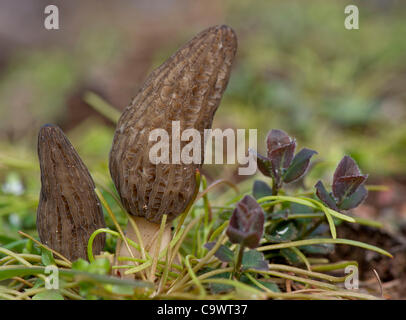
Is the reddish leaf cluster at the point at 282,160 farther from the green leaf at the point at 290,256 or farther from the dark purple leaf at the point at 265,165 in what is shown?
the green leaf at the point at 290,256

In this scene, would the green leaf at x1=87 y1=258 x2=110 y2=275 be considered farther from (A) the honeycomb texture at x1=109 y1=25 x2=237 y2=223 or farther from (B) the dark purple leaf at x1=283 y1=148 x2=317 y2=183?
(B) the dark purple leaf at x1=283 y1=148 x2=317 y2=183

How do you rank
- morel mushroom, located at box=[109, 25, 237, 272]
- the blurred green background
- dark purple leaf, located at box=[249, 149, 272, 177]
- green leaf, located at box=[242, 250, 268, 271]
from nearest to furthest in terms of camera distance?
green leaf, located at box=[242, 250, 268, 271], morel mushroom, located at box=[109, 25, 237, 272], dark purple leaf, located at box=[249, 149, 272, 177], the blurred green background

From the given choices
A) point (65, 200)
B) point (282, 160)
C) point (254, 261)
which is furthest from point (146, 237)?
point (282, 160)

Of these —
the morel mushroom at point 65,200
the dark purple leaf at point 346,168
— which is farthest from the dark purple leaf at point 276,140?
the morel mushroom at point 65,200

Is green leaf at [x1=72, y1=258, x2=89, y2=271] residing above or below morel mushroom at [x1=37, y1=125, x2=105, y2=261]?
below

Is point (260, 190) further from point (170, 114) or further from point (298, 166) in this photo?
point (170, 114)

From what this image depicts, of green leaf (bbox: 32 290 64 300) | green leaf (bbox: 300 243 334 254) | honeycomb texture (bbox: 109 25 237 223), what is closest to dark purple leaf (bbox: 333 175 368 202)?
green leaf (bbox: 300 243 334 254)
